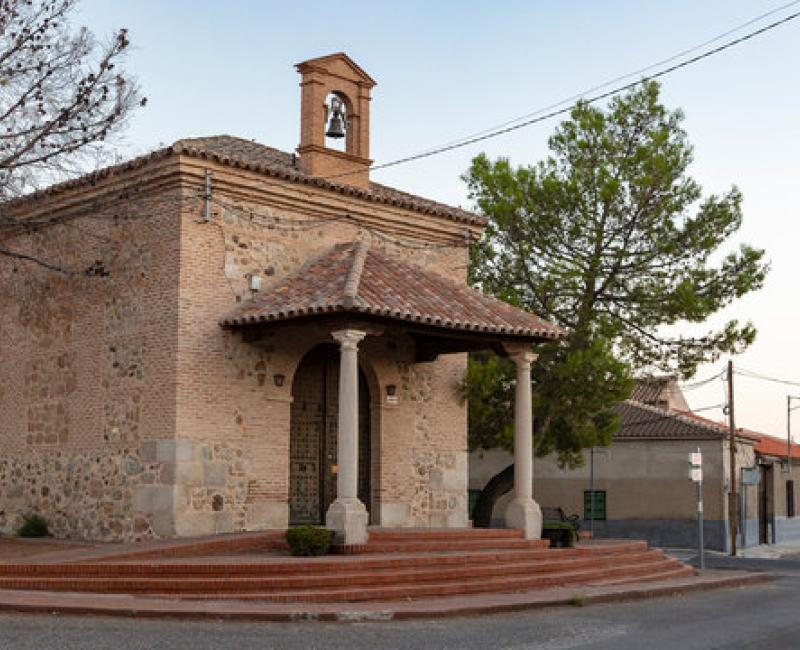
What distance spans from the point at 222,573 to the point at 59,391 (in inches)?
241

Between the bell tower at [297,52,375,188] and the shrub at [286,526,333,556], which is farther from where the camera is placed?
the bell tower at [297,52,375,188]

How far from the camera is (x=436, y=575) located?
13742 millimetres

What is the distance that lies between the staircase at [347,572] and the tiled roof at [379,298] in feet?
9.98

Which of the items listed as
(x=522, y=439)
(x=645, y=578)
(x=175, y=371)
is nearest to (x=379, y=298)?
(x=175, y=371)

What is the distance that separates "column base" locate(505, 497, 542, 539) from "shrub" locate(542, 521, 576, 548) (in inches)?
5.3

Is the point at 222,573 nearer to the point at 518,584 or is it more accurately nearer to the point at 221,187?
the point at 518,584

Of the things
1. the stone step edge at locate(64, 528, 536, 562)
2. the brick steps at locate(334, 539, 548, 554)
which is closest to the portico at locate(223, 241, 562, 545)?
the brick steps at locate(334, 539, 548, 554)

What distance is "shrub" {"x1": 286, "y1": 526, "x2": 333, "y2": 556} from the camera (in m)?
14.1

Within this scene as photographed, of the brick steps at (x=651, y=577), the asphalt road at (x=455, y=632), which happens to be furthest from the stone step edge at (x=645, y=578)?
the asphalt road at (x=455, y=632)

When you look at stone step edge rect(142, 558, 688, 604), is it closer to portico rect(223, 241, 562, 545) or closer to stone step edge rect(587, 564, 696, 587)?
stone step edge rect(587, 564, 696, 587)

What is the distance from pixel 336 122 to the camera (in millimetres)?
18859

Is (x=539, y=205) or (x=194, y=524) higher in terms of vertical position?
(x=539, y=205)

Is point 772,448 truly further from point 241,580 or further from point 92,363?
point 241,580

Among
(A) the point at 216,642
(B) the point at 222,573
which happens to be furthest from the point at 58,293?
(A) the point at 216,642
